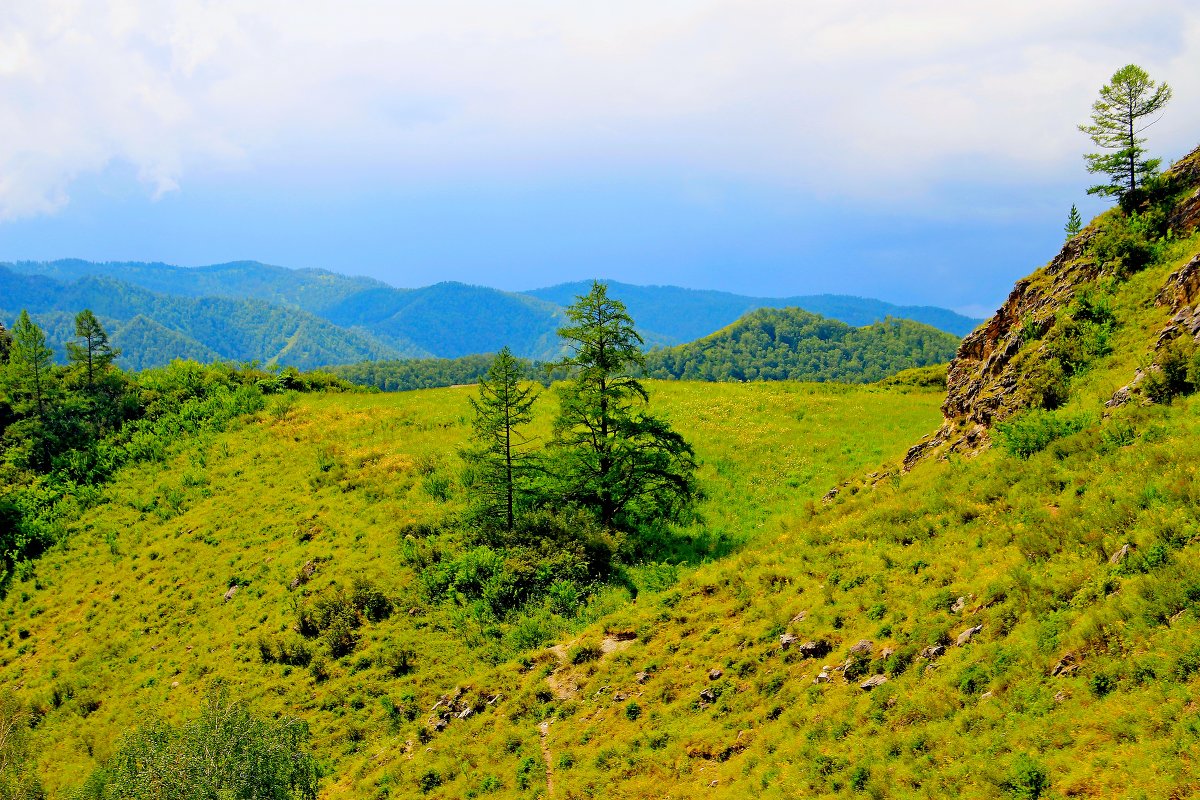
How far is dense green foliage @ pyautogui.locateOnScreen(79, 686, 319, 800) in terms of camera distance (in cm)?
1434

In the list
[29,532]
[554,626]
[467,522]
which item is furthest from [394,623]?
[29,532]

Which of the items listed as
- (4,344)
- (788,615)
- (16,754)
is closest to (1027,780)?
(788,615)

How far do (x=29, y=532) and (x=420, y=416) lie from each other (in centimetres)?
Answer: 2313

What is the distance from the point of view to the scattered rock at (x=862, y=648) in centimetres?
1184

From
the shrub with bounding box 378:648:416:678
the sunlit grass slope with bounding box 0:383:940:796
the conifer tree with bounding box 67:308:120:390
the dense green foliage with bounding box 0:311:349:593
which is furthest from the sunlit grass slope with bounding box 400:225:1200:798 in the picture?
the conifer tree with bounding box 67:308:120:390

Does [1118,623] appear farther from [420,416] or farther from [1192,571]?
[420,416]

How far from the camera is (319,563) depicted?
2914cm

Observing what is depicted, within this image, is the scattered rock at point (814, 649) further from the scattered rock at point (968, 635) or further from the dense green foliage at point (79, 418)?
the dense green foliage at point (79, 418)

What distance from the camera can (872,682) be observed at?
1109cm

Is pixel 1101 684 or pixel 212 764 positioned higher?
pixel 1101 684

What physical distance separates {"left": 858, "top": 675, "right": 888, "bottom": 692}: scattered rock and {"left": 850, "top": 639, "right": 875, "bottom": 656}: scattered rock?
64cm

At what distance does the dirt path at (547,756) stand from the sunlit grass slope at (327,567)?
15.7 inches

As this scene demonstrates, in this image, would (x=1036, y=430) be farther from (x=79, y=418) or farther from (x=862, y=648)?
(x=79, y=418)

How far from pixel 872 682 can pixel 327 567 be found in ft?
80.0
